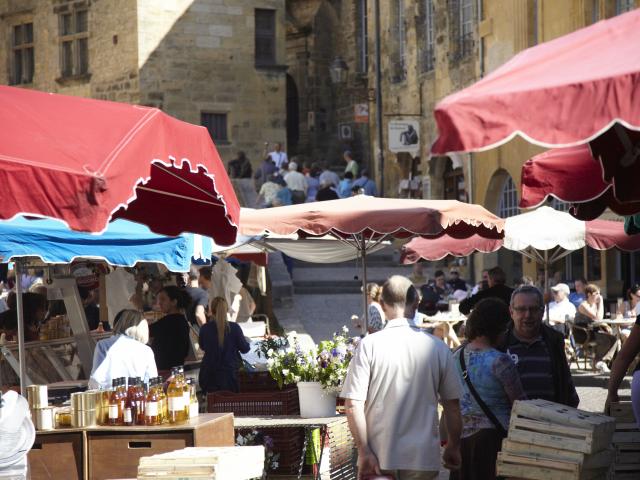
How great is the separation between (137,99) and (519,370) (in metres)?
31.0

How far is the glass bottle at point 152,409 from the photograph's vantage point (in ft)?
24.7

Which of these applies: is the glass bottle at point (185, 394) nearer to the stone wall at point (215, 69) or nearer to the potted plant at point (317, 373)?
the potted plant at point (317, 373)


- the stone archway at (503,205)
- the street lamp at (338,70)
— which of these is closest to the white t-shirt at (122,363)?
the stone archway at (503,205)

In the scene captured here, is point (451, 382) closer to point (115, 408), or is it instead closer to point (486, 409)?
point (486, 409)

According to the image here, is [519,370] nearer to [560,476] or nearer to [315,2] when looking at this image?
[560,476]

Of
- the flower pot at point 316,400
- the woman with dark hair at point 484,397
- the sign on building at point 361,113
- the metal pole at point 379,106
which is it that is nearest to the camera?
the woman with dark hair at point 484,397

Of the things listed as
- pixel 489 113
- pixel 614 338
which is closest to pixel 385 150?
pixel 614 338

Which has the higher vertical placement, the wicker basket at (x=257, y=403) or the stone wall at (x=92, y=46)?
the stone wall at (x=92, y=46)

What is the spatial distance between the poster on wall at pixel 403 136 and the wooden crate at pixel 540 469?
25779 mm

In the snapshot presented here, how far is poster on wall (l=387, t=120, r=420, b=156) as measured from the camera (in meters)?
31.9

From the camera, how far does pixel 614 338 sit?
18.6m

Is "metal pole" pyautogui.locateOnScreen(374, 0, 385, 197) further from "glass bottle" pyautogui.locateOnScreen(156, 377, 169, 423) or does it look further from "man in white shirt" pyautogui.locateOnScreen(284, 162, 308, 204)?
"glass bottle" pyautogui.locateOnScreen(156, 377, 169, 423)

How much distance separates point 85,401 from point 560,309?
12599 mm

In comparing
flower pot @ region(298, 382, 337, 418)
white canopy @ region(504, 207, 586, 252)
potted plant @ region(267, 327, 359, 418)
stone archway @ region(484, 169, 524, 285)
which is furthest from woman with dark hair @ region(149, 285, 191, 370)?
stone archway @ region(484, 169, 524, 285)
